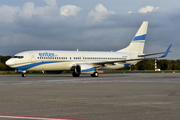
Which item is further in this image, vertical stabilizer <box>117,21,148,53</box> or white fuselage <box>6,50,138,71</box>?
vertical stabilizer <box>117,21,148,53</box>

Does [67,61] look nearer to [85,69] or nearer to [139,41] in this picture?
[85,69]

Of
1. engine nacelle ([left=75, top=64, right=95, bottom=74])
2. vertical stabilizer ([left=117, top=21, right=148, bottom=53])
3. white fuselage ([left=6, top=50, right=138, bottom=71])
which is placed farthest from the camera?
vertical stabilizer ([left=117, top=21, right=148, bottom=53])

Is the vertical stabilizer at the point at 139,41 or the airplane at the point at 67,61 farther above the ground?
the vertical stabilizer at the point at 139,41

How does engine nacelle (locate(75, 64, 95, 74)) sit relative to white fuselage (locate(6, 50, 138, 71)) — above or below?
below

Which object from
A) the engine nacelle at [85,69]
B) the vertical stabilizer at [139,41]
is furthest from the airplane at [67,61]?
the vertical stabilizer at [139,41]

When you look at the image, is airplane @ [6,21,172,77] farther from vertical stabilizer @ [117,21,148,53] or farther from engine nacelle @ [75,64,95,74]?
vertical stabilizer @ [117,21,148,53]

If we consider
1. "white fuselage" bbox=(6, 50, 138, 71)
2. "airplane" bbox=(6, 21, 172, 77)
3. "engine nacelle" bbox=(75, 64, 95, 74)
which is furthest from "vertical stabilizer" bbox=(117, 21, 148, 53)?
"engine nacelle" bbox=(75, 64, 95, 74)

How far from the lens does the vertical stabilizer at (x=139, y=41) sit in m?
53.8

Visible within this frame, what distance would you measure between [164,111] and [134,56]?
43797mm

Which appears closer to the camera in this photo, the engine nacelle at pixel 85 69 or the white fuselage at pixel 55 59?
the white fuselage at pixel 55 59

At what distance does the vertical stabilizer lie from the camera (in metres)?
53.8

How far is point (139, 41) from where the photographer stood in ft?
180

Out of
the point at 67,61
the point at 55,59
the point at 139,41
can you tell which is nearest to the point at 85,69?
the point at 67,61

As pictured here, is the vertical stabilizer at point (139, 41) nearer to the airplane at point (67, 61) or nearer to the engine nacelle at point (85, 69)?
the airplane at point (67, 61)
